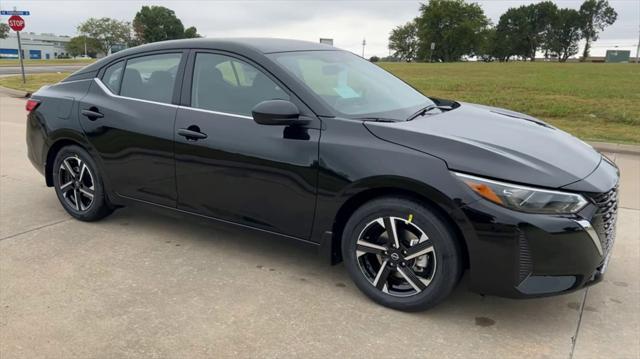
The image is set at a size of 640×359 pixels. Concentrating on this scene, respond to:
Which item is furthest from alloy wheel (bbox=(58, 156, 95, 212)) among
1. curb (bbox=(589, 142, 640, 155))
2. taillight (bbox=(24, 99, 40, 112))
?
curb (bbox=(589, 142, 640, 155))

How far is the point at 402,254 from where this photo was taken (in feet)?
10.1

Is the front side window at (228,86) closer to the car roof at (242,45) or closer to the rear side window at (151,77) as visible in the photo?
the car roof at (242,45)

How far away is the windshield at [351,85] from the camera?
3475 millimetres

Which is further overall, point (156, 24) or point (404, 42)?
point (404, 42)

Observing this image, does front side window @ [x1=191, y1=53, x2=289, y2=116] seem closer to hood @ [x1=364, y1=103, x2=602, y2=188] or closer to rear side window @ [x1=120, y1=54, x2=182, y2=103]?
rear side window @ [x1=120, y1=54, x2=182, y2=103]

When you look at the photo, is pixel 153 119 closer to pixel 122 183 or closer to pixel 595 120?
pixel 122 183

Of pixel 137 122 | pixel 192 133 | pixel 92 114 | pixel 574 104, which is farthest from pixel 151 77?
pixel 574 104

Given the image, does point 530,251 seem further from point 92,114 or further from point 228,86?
point 92,114

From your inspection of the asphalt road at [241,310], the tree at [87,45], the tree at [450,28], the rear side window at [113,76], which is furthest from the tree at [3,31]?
the asphalt road at [241,310]

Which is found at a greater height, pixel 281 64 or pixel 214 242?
pixel 281 64

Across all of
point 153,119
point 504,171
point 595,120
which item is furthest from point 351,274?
point 595,120

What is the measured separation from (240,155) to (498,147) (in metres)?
1.62

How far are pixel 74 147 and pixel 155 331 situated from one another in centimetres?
227

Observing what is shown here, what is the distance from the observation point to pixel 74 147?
4.53 meters
